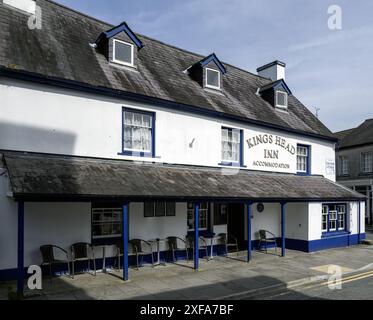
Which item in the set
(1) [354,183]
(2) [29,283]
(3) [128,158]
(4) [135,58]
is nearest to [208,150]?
(3) [128,158]

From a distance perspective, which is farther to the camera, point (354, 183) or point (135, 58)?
point (354, 183)

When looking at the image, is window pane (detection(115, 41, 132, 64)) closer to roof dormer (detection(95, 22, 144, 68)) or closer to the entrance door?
roof dormer (detection(95, 22, 144, 68))

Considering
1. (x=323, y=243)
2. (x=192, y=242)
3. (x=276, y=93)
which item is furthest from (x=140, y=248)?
(x=276, y=93)

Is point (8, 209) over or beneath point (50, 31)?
beneath

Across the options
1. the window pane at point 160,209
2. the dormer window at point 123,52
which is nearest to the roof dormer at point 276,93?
the dormer window at point 123,52

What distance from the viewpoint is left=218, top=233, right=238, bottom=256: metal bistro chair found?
14.5 metres

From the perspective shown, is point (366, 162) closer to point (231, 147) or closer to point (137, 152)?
point (231, 147)

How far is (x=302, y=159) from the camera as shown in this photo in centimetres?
1848

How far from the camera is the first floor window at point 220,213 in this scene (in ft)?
48.4

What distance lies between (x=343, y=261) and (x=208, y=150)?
6800mm

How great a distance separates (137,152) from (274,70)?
40.3 feet

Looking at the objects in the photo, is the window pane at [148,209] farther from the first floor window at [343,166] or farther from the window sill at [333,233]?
the first floor window at [343,166]

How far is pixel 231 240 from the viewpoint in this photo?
51.9ft

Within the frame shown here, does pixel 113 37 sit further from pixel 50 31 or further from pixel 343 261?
pixel 343 261
